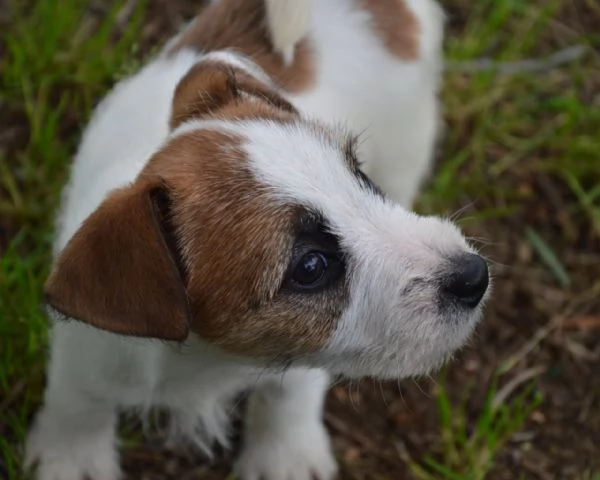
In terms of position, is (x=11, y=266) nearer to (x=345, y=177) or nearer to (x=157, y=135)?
(x=157, y=135)

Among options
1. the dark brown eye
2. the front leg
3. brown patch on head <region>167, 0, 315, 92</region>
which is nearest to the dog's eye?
the dark brown eye

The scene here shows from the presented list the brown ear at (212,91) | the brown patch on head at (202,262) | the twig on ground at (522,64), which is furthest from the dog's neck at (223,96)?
the twig on ground at (522,64)

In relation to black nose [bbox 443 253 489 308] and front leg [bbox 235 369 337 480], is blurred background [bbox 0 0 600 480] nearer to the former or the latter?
front leg [bbox 235 369 337 480]

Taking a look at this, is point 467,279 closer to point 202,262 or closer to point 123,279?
point 202,262

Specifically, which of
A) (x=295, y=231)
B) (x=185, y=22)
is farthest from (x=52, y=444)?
(x=185, y=22)

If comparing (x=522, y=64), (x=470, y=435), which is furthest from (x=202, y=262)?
(x=522, y=64)

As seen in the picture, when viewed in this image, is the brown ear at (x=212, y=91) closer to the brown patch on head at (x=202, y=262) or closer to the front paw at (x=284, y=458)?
the brown patch on head at (x=202, y=262)

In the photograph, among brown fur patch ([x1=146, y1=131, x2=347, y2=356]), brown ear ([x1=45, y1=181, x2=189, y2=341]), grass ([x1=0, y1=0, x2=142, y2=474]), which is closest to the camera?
brown ear ([x1=45, y1=181, x2=189, y2=341])
